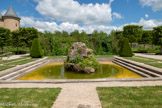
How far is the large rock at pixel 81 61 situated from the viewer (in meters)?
7.55

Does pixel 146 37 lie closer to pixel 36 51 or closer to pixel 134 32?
pixel 134 32

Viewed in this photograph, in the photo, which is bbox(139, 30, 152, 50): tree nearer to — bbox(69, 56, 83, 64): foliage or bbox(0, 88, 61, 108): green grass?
bbox(69, 56, 83, 64): foliage

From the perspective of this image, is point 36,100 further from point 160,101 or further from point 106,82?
point 160,101

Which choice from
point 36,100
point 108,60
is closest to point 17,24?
point 108,60

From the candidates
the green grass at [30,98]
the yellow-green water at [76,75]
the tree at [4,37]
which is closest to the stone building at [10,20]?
the tree at [4,37]

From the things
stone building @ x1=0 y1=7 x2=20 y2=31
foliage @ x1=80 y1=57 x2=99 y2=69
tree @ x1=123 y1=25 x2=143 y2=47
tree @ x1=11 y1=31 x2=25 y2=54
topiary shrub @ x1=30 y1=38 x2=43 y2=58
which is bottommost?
foliage @ x1=80 y1=57 x2=99 y2=69

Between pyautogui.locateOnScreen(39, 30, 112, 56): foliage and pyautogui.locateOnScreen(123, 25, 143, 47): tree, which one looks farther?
pyautogui.locateOnScreen(123, 25, 143, 47): tree

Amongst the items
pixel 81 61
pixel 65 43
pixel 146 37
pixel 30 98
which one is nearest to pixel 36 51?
pixel 65 43

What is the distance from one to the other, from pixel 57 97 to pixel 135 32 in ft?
83.6

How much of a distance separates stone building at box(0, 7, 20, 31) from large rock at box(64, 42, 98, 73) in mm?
36897

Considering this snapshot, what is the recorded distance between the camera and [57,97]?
11.3 feet

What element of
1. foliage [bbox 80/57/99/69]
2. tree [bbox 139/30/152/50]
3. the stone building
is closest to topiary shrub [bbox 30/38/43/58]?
foliage [bbox 80/57/99/69]

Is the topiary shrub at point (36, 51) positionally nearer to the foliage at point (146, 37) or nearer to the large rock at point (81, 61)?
the large rock at point (81, 61)

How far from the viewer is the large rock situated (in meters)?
7.55
